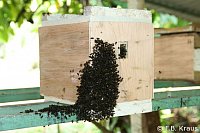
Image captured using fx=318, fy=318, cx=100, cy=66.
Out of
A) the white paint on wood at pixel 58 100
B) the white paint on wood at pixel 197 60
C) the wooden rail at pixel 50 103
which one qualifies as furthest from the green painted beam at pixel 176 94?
the white paint on wood at pixel 58 100

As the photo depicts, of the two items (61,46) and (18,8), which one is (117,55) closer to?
(61,46)

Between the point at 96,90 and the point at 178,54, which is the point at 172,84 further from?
the point at 96,90

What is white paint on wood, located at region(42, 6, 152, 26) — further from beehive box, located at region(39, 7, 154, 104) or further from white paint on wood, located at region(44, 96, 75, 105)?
white paint on wood, located at region(44, 96, 75, 105)

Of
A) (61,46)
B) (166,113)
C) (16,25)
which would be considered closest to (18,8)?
(16,25)

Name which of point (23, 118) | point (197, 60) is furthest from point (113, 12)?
point (197, 60)

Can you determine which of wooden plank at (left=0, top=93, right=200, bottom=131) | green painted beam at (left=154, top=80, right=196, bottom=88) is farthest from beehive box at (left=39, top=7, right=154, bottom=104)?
green painted beam at (left=154, top=80, right=196, bottom=88)

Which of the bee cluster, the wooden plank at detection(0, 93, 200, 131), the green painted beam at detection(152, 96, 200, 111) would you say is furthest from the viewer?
the green painted beam at detection(152, 96, 200, 111)
